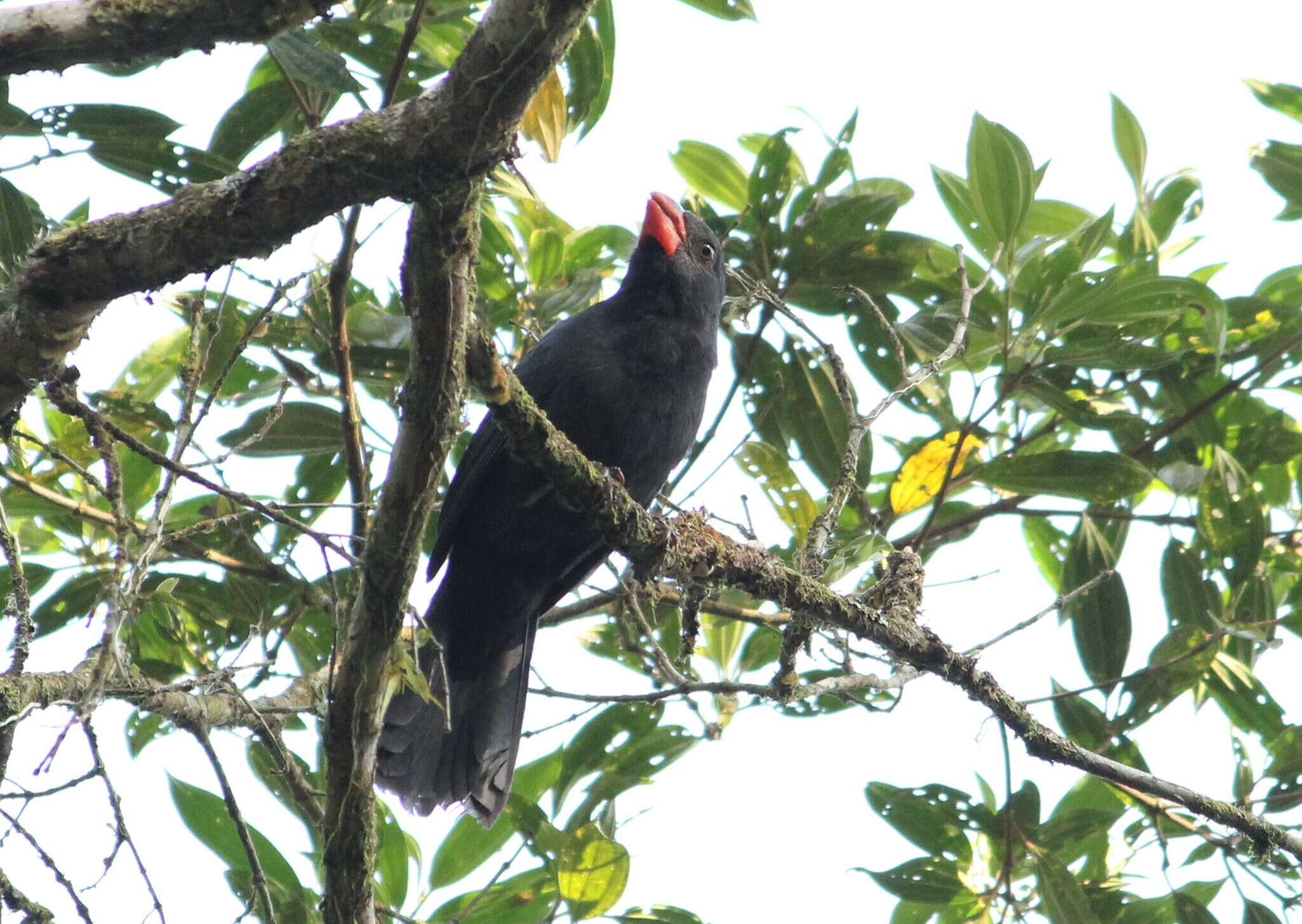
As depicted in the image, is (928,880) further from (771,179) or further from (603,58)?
(603,58)

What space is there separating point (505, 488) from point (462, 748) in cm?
85

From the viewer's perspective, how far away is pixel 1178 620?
12.8 feet

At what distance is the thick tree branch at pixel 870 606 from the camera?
2.89 meters

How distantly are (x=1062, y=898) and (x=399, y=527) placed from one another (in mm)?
2238

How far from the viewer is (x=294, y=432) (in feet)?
12.4

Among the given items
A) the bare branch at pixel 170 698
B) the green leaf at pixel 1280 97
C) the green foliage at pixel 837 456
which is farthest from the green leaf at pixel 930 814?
the green leaf at pixel 1280 97

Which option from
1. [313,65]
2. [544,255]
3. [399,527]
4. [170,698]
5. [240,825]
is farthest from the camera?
[544,255]

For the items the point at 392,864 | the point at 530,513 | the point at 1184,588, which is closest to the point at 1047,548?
the point at 1184,588

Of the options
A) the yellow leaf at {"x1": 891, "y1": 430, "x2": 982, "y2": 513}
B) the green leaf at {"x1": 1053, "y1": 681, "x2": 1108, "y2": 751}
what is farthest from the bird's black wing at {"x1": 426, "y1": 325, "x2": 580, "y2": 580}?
the green leaf at {"x1": 1053, "y1": 681, "x2": 1108, "y2": 751}

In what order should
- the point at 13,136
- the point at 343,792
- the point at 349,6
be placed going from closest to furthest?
the point at 343,792 < the point at 13,136 < the point at 349,6

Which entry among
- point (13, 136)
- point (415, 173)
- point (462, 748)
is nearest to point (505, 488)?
point (462, 748)

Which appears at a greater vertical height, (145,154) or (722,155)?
(722,155)

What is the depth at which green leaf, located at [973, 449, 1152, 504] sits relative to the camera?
383cm

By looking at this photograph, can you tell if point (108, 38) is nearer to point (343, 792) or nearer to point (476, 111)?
point (476, 111)
